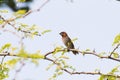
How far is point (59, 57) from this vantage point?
21.5 feet

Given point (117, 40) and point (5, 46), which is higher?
point (117, 40)

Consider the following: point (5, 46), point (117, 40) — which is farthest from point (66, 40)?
point (117, 40)

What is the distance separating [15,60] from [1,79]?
9.44 feet

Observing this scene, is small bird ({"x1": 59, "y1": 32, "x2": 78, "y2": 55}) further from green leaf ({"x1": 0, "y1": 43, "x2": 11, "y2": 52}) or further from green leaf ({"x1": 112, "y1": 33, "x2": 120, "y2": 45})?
green leaf ({"x1": 112, "y1": 33, "x2": 120, "y2": 45})

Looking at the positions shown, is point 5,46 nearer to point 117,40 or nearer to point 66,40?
point 117,40

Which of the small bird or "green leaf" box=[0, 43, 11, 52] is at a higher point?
the small bird

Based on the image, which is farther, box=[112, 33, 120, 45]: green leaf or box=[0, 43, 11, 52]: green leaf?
box=[0, 43, 11, 52]: green leaf

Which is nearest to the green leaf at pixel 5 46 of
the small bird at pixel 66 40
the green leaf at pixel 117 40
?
the small bird at pixel 66 40

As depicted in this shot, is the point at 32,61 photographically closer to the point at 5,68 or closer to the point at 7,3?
the point at 5,68

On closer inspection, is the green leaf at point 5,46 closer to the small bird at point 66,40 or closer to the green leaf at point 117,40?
the small bird at point 66,40

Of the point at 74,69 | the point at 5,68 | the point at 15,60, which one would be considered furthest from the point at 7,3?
the point at 15,60

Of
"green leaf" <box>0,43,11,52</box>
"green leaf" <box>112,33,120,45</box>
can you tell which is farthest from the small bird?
"green leaf" <box>112,33,120,45</box>

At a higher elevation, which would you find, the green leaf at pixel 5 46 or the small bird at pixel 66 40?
the small bird at pixel 66 40

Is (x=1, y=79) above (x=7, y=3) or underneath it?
underneath
